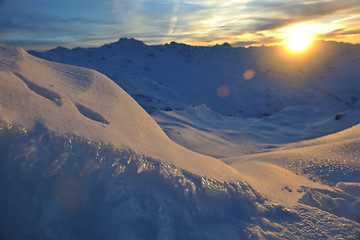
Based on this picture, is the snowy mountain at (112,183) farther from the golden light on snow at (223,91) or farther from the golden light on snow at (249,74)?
the golden light on snow at (249,74)

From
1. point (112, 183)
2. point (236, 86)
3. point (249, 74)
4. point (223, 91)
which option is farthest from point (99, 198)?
point (249, 74)

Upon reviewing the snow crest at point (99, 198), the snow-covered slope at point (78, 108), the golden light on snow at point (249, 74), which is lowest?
the snow crest at point (99, 198)

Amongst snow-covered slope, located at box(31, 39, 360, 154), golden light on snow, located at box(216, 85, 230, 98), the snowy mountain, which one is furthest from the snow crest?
golden light on snow, located at box(216, 85, 230, 98)

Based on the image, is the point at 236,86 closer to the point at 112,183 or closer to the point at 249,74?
the point at 249,74

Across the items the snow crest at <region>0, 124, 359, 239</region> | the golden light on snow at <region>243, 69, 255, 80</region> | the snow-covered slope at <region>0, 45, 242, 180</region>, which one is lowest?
the snow crest at <region>0, 124, 359, 239</region>

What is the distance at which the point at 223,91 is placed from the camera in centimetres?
1370

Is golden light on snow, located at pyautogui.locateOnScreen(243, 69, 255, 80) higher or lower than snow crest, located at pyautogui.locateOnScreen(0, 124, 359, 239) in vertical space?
higher

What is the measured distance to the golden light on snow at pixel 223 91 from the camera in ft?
43.6

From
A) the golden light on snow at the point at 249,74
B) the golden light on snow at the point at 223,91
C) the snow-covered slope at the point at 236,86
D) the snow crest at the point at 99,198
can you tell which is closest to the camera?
the snow crest at the point at 99,198

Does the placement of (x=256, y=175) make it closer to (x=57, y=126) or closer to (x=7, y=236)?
(x=57, y=126)

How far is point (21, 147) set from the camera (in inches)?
55.0

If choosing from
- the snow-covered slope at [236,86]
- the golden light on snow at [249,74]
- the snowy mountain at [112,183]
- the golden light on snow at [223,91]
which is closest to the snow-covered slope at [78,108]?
the snowy mountain at [112,183]

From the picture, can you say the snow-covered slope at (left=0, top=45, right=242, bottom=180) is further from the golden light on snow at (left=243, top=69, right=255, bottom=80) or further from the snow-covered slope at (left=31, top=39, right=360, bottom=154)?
the golden light on snow at (left=243, top=69, right=255, bottom=80)

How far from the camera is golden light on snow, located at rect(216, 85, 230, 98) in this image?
1330cm
